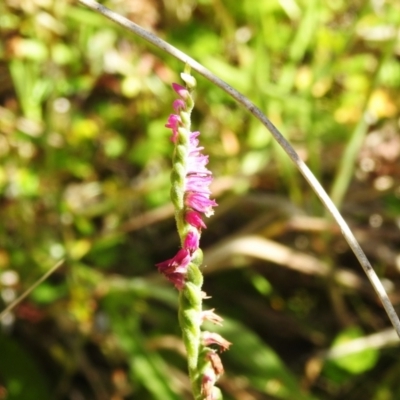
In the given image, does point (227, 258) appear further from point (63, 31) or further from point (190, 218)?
point (190, 218)

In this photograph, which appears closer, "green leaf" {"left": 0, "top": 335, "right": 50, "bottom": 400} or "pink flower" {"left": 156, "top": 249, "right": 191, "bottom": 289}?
"pink flower" {"left": 156, "top": 249, "right": 191, "bottom": 289}

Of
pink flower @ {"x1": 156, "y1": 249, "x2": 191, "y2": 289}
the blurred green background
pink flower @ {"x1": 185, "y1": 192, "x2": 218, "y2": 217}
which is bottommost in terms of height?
pink flower @ {"x1": 156, "y1": 249, "x2": 191, "y2": 289}

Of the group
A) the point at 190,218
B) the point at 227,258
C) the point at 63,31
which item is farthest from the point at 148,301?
the point at 190,218

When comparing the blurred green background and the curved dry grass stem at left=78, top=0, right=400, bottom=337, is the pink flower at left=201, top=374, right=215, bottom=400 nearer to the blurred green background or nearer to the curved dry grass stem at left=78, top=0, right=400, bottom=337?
the curved dry grass stem at left=78, top=0, right=400, bottom=337

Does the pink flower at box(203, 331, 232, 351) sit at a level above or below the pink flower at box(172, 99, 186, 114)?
below

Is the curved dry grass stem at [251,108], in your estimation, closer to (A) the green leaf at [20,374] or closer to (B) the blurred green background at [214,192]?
(B) the blurred green background at [214,192]

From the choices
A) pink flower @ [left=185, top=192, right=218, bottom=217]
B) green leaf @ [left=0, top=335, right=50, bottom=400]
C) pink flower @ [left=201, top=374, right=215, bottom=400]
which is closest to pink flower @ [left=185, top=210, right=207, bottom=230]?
pink flower @ [left=185, top=192, right=218, bottom=217]

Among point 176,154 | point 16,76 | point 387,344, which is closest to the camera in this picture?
point 176,154

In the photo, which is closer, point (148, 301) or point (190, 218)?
point (190, 218)

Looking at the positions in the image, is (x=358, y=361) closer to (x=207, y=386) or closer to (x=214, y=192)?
(x=214, y=192)
